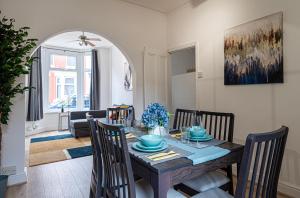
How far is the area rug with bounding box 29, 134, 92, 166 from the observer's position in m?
3.68

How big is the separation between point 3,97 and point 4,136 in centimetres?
73

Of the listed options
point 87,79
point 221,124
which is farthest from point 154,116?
point 87,79

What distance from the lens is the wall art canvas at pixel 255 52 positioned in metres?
2.38

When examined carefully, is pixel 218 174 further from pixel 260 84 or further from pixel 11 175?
pixel 11 175

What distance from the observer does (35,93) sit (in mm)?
5793

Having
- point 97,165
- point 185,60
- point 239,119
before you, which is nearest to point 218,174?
point 97,165

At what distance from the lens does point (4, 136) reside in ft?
8.45

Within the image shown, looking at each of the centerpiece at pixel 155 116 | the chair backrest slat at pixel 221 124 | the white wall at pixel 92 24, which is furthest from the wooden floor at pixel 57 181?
the centerpiece at pixel 155 116

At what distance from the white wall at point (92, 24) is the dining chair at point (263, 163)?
2801mm

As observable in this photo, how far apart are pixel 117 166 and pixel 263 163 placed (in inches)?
37.4

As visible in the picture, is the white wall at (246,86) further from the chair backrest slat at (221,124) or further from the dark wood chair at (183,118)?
the dark wood chair at (183,118)

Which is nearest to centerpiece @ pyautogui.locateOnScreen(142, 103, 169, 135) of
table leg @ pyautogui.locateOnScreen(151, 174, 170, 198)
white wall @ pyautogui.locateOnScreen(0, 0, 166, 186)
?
table leg @ pyautogui.locateOnScreen(151, 174, 170, 198)

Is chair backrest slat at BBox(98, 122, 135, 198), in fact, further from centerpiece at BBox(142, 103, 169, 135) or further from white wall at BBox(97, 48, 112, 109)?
white wall at BBox(97, 48, 112, 109)

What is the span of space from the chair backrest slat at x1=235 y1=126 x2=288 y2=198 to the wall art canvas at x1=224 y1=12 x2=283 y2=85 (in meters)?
1.53
